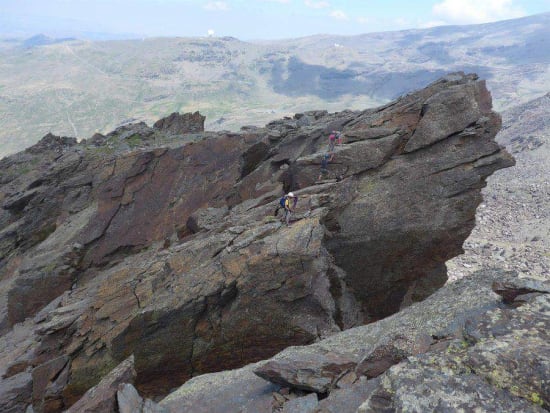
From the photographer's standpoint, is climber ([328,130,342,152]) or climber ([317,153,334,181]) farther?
climber ([328,130,342,152])

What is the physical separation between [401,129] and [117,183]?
32.3 metres

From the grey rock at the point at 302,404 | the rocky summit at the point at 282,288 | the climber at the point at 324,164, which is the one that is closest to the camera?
the grey rock at the point at 302,404

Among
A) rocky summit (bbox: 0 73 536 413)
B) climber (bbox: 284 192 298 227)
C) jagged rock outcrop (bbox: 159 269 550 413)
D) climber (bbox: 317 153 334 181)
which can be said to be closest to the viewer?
jagged rock outcrop (bbox: 159 269 550 413)

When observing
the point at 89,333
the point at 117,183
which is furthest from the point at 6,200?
the point at 89,333

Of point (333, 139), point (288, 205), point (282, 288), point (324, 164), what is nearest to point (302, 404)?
point (282, 288)

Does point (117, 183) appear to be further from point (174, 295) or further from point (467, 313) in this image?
point (467, 313)

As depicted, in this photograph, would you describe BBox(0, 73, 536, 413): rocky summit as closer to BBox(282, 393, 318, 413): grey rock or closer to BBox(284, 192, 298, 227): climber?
BBox(282, 393, 318, 413): grey rock

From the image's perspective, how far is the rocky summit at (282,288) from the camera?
659 inches

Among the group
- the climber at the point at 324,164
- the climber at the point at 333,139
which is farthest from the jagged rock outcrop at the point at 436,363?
the climber at the point at 333,139

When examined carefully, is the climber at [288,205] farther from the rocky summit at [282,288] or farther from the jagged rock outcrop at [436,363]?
the jagged rock outcrop at [436,363]

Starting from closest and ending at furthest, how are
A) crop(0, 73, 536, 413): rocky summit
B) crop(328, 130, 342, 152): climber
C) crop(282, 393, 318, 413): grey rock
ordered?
crop(282, 393, 318, 413): grey rock → crop(0, 73, 536, 413): rocky summit → crop(328, 130, 342, 152): climber

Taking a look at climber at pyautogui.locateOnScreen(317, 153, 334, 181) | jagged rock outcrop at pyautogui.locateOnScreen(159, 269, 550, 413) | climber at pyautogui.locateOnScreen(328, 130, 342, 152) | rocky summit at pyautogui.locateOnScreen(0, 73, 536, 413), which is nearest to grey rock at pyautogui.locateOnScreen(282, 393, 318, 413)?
rocky summit at pyautogui.locateOnScreen(0, 73, 536, 413)

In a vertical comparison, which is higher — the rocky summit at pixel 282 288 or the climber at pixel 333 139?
the climber at pixel 333 139

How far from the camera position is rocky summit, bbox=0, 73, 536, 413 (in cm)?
1675
